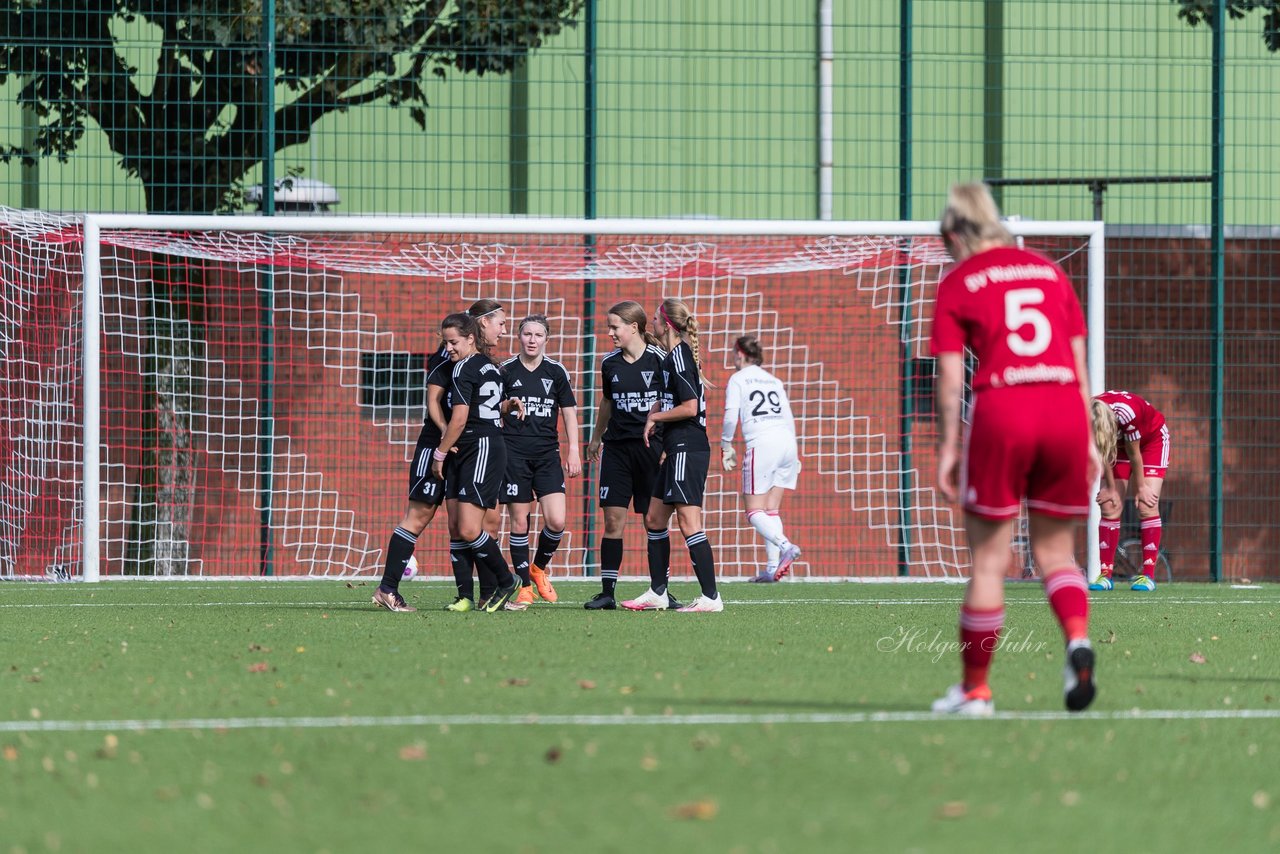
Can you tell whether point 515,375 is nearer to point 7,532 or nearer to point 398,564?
point 398,564

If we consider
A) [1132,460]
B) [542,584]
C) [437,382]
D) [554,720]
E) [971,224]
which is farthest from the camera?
[1132,460]

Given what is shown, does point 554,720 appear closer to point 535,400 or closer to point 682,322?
point 682,322

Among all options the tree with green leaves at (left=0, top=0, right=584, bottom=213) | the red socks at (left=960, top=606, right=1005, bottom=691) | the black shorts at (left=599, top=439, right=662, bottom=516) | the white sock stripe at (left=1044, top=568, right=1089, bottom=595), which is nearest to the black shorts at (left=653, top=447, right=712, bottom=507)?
the black shorts at (left=599, top=439, right=662, bottom=516)

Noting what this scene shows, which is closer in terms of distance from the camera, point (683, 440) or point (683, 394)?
point (683, 394)

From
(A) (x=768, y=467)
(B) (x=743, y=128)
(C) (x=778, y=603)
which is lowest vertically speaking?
(C) (x=778, y=603)

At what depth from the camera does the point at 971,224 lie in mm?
5430

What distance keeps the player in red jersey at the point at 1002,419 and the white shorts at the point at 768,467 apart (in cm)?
788

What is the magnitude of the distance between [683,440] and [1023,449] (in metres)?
4.44

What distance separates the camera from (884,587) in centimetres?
1316

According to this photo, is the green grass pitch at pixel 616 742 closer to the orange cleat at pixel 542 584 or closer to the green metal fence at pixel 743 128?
the orange cleat at pixel 542 584

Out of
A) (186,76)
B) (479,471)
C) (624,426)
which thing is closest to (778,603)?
(624,426)

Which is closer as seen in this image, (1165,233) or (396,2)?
(396,2)

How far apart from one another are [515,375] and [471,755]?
5.78 metres

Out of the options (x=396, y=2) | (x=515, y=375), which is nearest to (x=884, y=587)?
(x=515, y=375)
